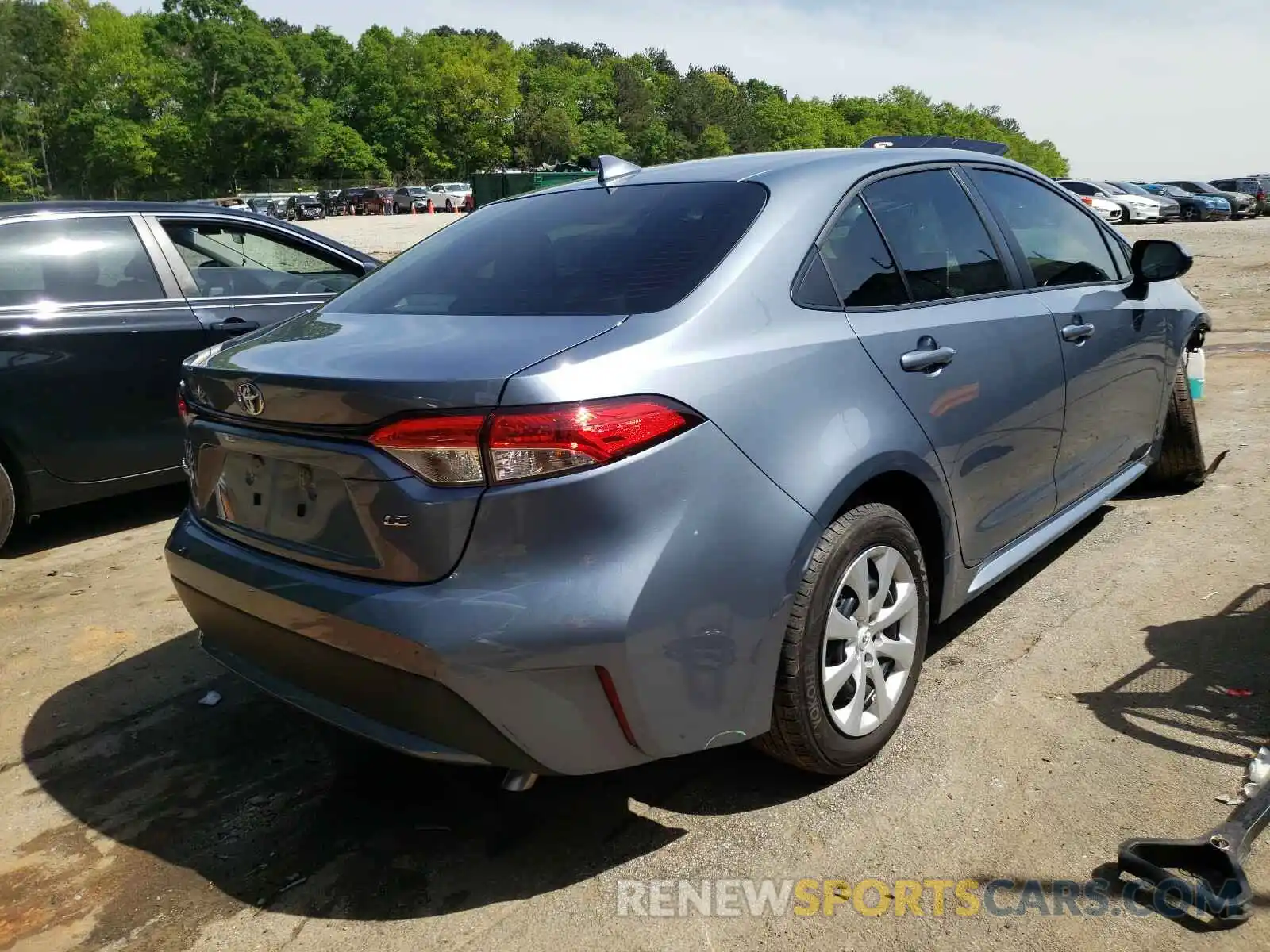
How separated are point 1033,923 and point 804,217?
70.7 inches

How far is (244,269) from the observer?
5.54 m

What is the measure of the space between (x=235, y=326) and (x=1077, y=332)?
4.06m

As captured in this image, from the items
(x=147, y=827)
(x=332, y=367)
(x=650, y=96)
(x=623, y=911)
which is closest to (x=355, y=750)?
(x=147, y=827)

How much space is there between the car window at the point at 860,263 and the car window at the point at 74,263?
377cm

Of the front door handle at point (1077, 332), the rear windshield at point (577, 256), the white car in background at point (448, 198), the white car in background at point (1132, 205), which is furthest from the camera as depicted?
the white car in background at point (448, 198)

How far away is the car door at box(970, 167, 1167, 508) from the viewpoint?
142 inches

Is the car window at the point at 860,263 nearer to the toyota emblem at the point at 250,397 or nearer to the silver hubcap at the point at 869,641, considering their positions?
the silver hubcap at the point at 869,641

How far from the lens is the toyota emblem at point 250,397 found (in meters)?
2.41

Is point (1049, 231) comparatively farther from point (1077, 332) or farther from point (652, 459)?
point (652, 459)

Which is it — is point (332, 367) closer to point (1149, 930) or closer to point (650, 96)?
point (1149, 930)

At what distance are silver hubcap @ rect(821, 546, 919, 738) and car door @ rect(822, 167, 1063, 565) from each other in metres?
0.38

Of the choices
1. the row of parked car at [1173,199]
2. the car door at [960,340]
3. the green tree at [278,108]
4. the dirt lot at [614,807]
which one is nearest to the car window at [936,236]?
the car door at [960,340]

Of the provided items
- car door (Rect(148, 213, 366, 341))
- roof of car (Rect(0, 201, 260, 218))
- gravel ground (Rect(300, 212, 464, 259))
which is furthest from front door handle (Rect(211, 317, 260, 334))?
gravel ground (Rect(300, 212, 464, 259))

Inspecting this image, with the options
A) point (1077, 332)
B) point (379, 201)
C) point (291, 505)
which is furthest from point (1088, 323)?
point (379, 201)
